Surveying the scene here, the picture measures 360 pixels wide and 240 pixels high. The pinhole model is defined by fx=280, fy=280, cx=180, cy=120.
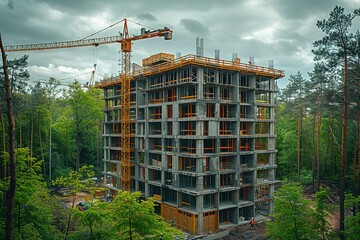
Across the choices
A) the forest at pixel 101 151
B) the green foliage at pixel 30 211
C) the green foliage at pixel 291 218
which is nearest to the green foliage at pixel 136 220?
the forest at pixel 101 151

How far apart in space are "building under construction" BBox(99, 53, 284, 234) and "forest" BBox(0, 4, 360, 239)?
22.0ft

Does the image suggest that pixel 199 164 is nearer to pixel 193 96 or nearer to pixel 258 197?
pixel 193 96

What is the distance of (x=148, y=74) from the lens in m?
41.0

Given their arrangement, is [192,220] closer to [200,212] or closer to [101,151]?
[200,212]

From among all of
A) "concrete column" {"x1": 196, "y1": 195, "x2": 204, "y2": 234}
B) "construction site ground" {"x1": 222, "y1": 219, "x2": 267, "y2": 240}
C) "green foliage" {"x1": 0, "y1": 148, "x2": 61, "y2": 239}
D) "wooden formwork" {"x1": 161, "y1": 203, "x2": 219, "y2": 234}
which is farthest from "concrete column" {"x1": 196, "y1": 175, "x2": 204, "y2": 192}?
"green foliage" {"x1": 0, "y1": 148, "x2": 61, "y2": 239}

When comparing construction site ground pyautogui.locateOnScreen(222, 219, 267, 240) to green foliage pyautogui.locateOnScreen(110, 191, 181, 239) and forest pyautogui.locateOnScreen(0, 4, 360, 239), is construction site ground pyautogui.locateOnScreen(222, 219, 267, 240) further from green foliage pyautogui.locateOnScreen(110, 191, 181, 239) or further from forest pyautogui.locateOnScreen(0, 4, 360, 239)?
green foliage pyautogui.locateOnScreen(110, 191, 181, 239)

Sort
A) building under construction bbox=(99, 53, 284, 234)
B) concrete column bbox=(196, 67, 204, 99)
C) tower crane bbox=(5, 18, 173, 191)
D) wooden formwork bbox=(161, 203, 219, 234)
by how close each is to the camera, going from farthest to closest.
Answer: tower crane bbox=(5, 18, 173, 191)
building under construction bbox=(99, 53, 284, 234)
concrete column bbox=(196, 67, 204, 99)
wooden formwork bbox=(161, 203, 219, 234)

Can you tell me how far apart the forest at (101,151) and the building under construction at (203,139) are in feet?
22.0

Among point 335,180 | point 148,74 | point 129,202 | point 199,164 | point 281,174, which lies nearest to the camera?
point 129,202

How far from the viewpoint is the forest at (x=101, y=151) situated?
19.7 metres

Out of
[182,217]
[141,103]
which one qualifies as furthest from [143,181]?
[141,103]

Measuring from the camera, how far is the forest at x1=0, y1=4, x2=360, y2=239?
19734 mm

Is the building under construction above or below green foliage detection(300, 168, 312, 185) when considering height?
above

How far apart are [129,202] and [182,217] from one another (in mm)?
19170
